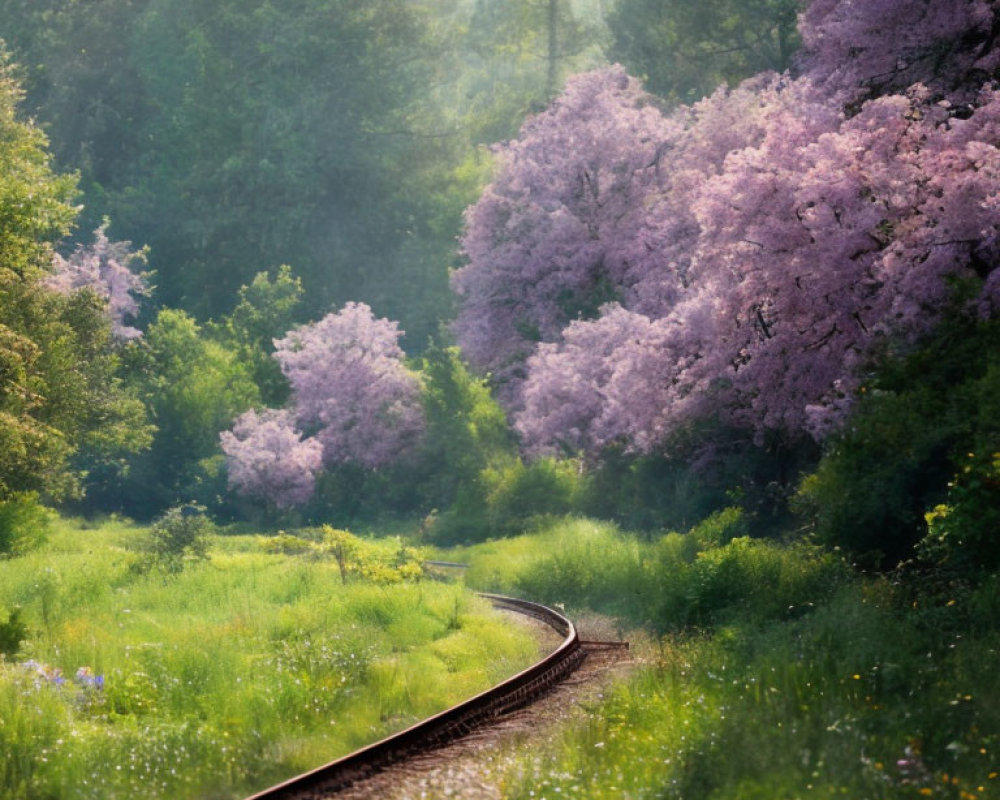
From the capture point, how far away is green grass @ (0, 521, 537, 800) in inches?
484

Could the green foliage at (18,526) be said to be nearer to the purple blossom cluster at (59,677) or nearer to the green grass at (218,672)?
the green grass at (218,672)

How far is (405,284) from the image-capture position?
8131 centimetres

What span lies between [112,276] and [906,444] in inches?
2390

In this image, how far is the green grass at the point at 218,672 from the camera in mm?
12289

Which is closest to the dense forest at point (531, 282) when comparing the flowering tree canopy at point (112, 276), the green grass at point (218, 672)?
the flowering tree canopy at point (112, 276)

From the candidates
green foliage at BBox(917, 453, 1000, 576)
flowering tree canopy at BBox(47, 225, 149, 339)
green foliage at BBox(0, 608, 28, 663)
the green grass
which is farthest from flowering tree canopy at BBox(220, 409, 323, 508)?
green foliage at BBox(917, 453, 1000, 576)

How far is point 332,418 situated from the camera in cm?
5478

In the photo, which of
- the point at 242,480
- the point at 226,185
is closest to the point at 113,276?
the point at 226,185

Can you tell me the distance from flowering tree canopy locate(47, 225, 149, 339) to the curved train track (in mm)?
51273

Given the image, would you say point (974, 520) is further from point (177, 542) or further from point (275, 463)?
point (275, 463)

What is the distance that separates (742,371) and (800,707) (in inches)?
557

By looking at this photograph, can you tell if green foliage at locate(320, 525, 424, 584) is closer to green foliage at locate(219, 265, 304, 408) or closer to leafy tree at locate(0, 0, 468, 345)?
green foliage at locate(219, 265, 304, 408)

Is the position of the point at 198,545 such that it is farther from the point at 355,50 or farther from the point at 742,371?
the point at 355,50

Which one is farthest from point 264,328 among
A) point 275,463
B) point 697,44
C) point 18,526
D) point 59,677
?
point 59,677
